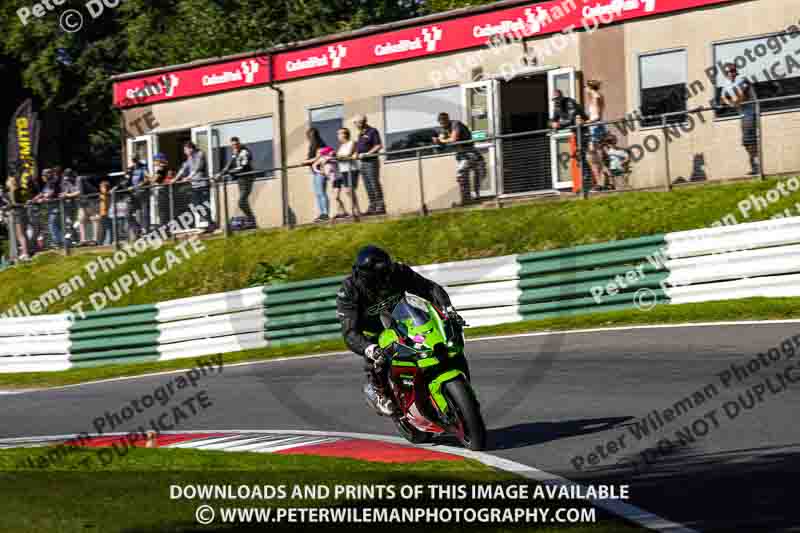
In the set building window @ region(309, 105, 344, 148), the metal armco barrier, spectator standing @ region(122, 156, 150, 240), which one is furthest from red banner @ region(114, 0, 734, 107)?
the metal armco barrier

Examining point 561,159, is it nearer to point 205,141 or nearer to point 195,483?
point 205,141

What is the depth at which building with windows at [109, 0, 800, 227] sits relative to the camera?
61.3 feet

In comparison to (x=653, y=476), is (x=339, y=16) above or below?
above

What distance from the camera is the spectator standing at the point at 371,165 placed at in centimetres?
2119

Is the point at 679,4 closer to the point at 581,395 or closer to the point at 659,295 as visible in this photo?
the point at 659,295

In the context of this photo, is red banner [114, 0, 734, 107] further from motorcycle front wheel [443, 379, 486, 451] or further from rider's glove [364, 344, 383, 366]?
motorcycle front wheel [443, 379, 486, 451]

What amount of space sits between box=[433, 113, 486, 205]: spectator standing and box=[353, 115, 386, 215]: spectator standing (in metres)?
1.16

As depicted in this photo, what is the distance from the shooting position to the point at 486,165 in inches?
797

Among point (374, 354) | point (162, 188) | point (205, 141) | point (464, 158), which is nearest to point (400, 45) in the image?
point (464, 158)

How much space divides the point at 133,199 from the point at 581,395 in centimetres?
1449

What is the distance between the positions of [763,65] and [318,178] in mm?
7718

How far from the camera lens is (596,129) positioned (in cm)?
1898

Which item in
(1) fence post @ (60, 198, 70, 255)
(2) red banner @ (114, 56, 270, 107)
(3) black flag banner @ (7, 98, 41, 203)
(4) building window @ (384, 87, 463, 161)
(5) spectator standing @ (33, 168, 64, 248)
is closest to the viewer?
(4) building window @ (384, 87, 463, 161)

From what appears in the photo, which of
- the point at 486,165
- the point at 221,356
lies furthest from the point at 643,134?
the point at 221,356
